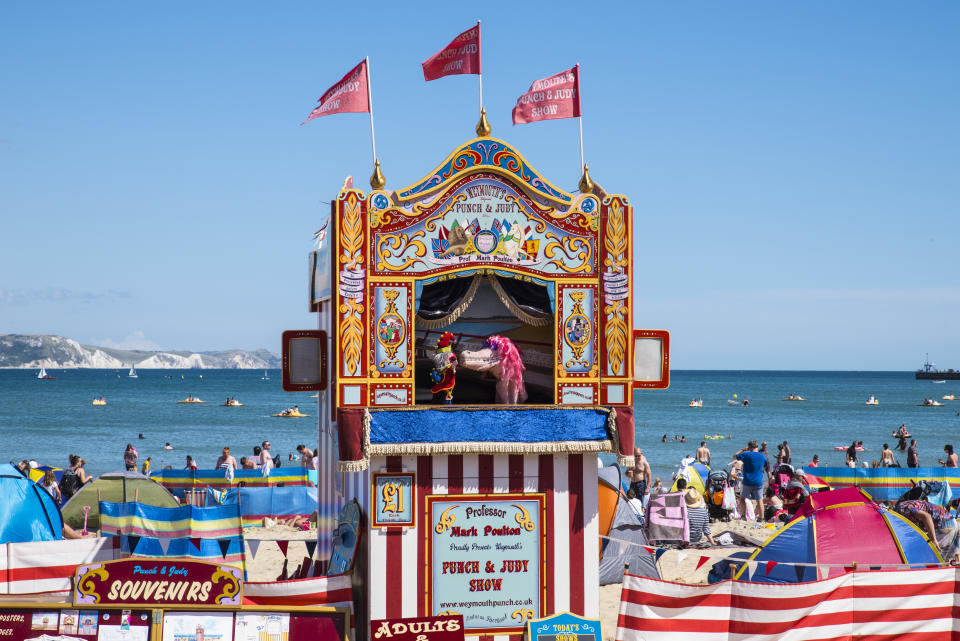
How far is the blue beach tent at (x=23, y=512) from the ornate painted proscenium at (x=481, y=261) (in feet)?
19.2

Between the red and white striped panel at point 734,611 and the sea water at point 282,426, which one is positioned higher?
the red and white striped panel at point 734,611

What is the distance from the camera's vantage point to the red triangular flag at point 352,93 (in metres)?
11.3

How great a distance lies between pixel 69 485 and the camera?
19.3 m

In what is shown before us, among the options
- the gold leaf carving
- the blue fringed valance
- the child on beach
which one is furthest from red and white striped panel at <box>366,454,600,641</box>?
the child on beach

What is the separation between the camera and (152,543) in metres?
11.0

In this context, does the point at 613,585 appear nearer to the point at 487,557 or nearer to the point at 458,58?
the point at 487,557

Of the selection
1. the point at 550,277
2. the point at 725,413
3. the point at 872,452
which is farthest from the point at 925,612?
the point at 725,413

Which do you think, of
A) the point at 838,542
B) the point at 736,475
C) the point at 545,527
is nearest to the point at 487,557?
the point at 545,527

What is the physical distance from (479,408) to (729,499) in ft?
38.1

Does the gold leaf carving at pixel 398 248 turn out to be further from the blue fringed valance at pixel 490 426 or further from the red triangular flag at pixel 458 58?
the red triangular flag at pixel 458 58

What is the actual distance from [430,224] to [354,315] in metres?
1.26

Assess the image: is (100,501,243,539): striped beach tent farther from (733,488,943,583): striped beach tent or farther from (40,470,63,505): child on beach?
(733,488,943,583): striped beach tent

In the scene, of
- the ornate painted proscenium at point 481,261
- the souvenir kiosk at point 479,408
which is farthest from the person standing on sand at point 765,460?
the ornate painted proscenium at point 481,261

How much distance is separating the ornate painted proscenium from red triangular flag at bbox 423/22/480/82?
Result: 3.52ft
